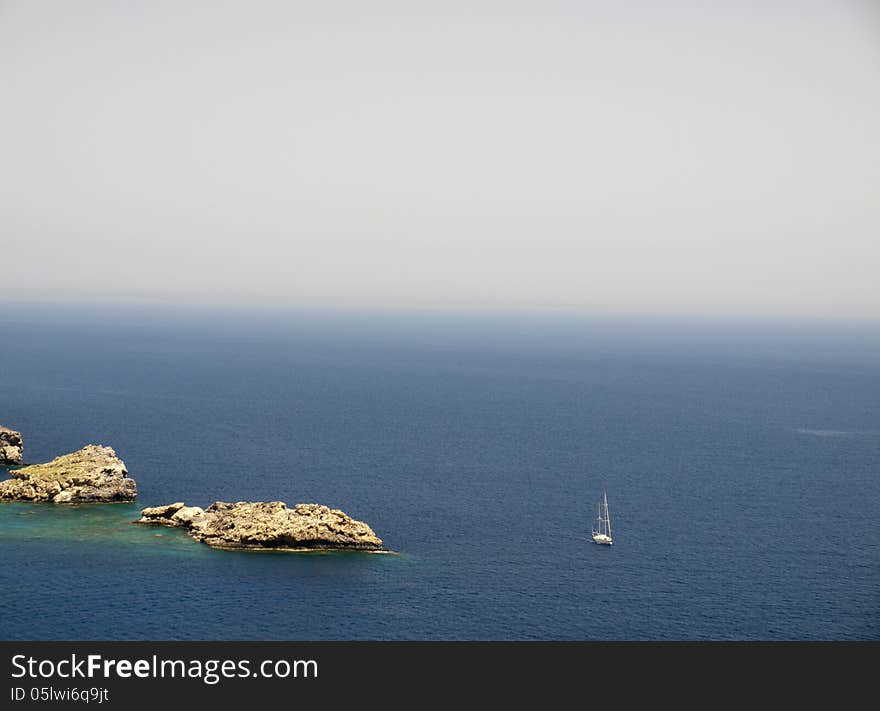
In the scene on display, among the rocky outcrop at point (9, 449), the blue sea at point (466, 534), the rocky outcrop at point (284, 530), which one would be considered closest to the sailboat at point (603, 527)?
the blue sea at point (466, 534)

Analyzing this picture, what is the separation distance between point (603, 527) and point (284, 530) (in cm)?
3436

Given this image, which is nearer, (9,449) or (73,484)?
(73,484)

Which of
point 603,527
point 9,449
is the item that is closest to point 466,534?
point 603,527

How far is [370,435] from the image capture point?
14838 centimetres

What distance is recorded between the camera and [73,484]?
4040 inches

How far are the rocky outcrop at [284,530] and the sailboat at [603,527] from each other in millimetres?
22512

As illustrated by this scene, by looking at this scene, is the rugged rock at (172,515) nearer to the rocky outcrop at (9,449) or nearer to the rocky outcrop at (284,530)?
the rocky outcrop at (284,530)

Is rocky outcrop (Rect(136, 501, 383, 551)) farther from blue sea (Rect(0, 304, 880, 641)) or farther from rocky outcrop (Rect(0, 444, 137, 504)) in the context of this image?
rocky outcrop (Rect(0, 444, 137, 504))

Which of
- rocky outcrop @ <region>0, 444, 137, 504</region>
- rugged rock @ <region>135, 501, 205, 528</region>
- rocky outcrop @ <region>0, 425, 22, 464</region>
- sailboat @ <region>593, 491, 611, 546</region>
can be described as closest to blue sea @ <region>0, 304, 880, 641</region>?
sailboat @ <region>593, 491, 611, 546</region>

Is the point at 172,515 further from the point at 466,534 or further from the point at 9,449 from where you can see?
the point at 9,449
